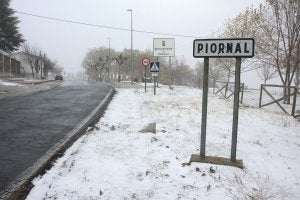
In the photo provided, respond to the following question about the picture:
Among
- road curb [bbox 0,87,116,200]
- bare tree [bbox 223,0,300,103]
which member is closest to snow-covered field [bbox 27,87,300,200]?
road curb [bbox 0,87,116,200]

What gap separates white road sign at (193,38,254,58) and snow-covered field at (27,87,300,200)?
2.02 m

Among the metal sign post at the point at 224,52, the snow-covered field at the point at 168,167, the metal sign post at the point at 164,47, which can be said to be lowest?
the snow-covered field at the point at 168,167

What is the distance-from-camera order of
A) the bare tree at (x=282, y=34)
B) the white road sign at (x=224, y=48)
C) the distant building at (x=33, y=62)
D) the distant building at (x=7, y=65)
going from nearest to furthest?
1. the white road sign at (x=224, y=48)
2. the bare tree at (x=282, y=34)
3. the distant building at (x=7, y=65)
4. the distant building at (x=33, y=62)

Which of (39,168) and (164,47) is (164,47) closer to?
(164,47)

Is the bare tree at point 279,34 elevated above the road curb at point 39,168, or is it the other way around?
the bare tree at point 279,34

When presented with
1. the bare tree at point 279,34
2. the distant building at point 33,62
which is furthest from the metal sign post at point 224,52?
the distant building at point 33,62

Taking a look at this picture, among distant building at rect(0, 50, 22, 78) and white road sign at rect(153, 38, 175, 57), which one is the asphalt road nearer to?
white road sign at rect(153, 38, 175, 57)

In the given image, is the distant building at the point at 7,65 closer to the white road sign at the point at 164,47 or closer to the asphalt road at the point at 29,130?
the white road sign at the point at 164,47

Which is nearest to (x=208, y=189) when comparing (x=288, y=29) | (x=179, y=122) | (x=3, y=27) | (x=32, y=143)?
(x=32, y=143)

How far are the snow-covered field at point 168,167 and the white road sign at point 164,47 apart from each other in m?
13.2

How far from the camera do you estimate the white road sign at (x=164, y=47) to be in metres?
22.3

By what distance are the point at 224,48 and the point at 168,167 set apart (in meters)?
2.37

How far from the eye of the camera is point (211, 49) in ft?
19.9

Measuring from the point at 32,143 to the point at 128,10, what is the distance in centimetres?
3773
